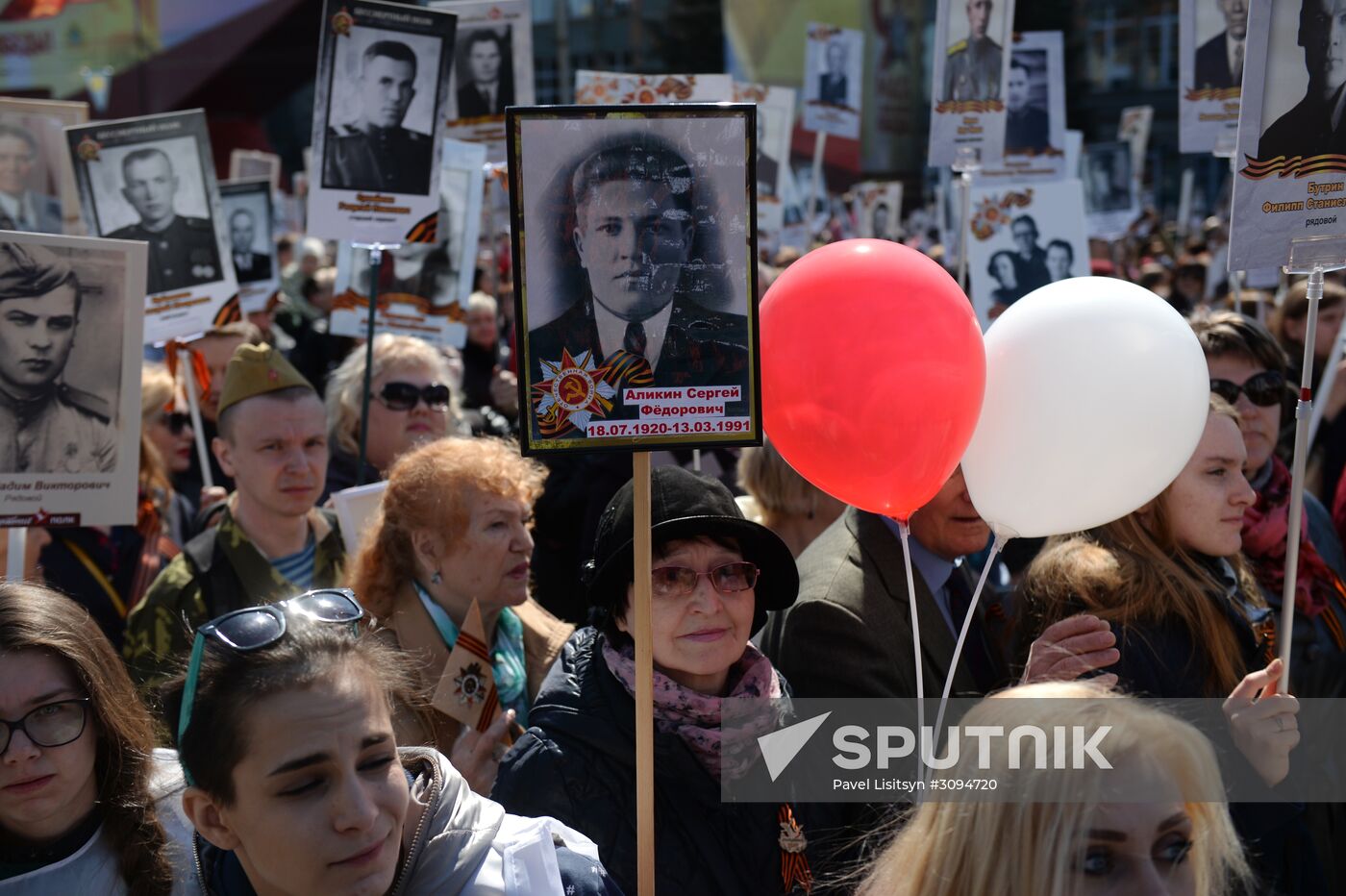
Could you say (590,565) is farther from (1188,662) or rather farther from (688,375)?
(1188,662)

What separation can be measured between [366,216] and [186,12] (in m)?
27.4

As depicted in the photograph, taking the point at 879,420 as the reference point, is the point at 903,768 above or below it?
below

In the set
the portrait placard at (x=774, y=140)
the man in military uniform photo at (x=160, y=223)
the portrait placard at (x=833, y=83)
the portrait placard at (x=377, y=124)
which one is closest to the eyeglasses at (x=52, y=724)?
the portrait placard at (x=377, y=124)

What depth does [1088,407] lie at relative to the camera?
8.18ft

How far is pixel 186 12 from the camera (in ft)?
95.0

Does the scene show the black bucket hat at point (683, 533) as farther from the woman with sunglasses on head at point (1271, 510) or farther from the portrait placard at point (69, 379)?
the woman with sunglasses on head at point (1271, 510)

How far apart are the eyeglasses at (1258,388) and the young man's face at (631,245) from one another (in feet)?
7.52

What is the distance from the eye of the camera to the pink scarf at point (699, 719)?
2510 mm

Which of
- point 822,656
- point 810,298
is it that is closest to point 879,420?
point 810,298

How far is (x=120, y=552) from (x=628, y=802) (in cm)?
244

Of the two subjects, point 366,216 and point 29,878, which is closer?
point 29,878

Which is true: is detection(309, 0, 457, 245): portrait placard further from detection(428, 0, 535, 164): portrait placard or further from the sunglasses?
the sunglasses

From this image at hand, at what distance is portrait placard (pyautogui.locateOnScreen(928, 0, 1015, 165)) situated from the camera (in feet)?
19.7

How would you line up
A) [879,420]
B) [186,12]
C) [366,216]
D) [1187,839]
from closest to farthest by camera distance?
[1187,839] → [879,420] → [366,216] → [186,12]
